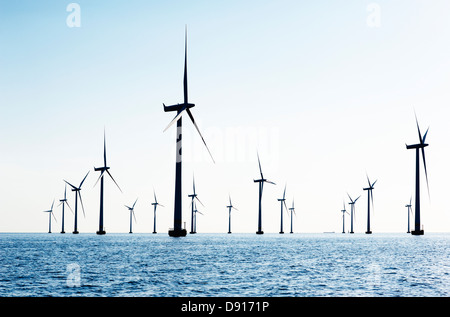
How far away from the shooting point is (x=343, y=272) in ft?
181

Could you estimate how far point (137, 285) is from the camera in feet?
141

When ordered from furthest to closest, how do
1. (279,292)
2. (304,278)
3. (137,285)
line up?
1. (304,278)
2. (137,285)
3. (279,292)

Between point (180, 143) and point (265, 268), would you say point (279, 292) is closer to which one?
point (265, 268)

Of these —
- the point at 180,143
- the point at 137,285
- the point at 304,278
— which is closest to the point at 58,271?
the point at 137,285
